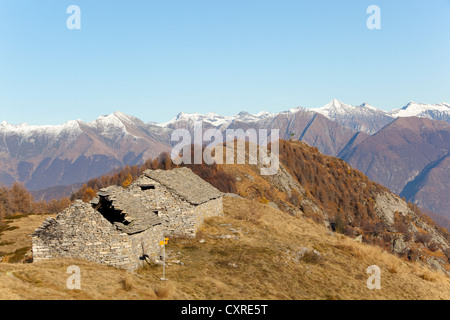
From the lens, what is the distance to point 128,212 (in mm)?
27062

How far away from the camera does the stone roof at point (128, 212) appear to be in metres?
25.6

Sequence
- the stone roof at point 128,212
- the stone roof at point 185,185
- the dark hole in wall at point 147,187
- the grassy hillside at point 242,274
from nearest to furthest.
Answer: the grassy hillside at point 242,274 < the stone roof at point 128,212 < the dark hole in wall at point 147,187 < the stone roof at point 185,185

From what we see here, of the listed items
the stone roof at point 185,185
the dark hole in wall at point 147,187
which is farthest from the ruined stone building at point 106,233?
the dark hole in wall at point 147,187

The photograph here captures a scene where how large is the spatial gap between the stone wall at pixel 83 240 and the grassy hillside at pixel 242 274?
816 millimetres

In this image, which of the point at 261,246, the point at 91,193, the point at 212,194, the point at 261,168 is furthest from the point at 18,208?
the point at 261,246

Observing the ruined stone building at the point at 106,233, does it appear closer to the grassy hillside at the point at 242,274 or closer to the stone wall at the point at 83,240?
the stone wall at the point at 83,240

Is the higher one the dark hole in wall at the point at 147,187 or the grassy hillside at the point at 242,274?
the dark hole in wall at the point at 147,187

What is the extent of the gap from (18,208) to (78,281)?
4838 inches

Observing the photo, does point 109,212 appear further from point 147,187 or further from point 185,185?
point 185,185

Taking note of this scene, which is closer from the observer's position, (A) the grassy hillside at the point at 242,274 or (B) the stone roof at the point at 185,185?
(A) the grassy hillside at the point at 242,274

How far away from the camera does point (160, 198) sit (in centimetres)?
3603

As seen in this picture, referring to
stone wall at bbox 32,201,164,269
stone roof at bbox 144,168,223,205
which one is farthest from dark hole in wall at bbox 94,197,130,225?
stone roof at bbox 144,168,223,205

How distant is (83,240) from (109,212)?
164 inches
